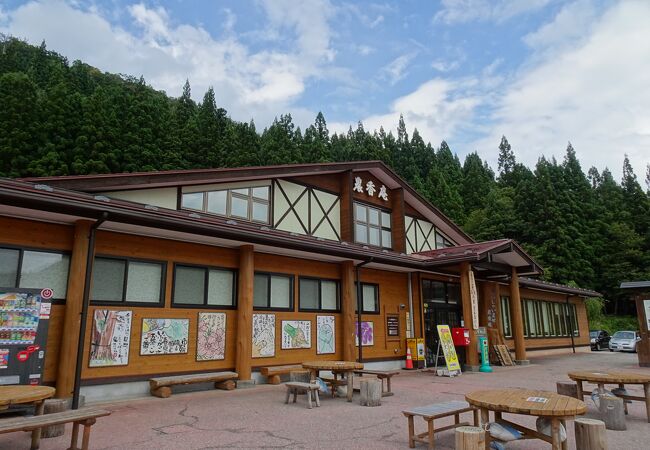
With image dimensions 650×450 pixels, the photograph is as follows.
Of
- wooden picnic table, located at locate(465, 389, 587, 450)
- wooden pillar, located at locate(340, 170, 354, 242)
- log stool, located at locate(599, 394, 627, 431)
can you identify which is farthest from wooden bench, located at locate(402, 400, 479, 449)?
wooden pillar, located at locate(340, 170, 354, 242)

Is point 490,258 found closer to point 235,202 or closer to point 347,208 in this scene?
point 347,208

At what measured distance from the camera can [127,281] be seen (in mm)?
9062

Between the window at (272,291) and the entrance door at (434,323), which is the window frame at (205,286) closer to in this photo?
the window at (272,291)

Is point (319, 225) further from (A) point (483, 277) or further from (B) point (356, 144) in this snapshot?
(B) point (356, 144)

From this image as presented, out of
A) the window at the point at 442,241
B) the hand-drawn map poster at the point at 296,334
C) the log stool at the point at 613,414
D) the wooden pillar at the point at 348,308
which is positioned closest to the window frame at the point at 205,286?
the hand-drawn map poster at the point at 296,334

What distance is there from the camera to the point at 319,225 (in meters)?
14.4

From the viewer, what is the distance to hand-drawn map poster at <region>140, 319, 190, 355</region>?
909 centimetres

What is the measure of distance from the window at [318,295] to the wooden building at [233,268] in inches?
1.7

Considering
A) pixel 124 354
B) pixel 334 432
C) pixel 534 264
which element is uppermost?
pixel 534 264

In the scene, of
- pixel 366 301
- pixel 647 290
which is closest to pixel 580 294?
pixel 647 290

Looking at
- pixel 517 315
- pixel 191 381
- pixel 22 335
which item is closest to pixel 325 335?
pixel 191 381

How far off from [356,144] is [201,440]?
48770mm

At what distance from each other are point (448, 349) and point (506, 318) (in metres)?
8.52

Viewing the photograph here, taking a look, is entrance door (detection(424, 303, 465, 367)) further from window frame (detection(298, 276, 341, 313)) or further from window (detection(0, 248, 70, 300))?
window (detection(0, 248, 70, 300))
